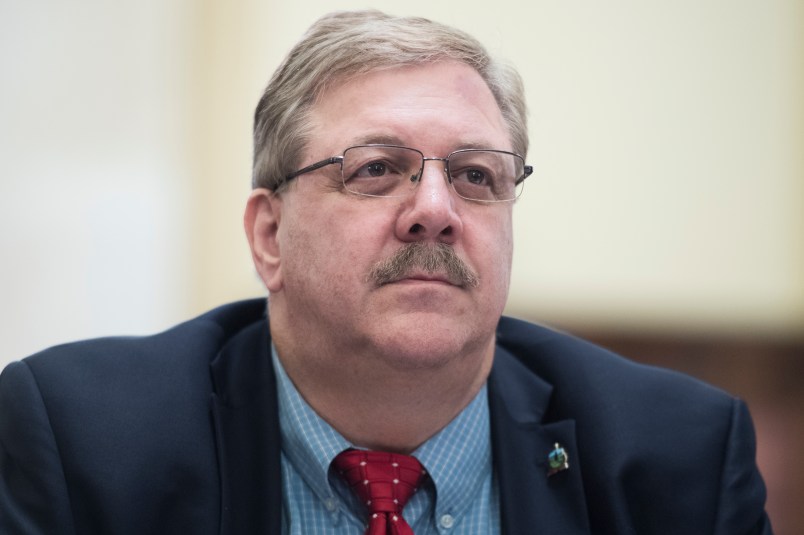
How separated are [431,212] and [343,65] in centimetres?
47

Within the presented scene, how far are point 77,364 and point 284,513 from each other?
1.96 feet

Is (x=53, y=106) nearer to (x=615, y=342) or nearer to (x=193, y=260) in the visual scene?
(x=193, y=260)

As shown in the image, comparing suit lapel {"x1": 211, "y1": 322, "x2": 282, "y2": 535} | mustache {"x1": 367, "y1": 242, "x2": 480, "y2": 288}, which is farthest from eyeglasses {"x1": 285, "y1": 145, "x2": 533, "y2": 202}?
suit lapel {"x1": 211, "y1": 322, "x2": 282, "y2": 535}

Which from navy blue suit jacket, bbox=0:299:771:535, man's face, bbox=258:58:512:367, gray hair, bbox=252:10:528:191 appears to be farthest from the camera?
gray hair, bbox=252:10:528:191

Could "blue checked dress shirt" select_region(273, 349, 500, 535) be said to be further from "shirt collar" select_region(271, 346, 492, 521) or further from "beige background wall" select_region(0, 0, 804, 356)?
"beige background wall" select_region(0, 0, 804, 356)

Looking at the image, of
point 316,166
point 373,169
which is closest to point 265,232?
point 316,166

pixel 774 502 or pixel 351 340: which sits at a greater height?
pixel 351 340

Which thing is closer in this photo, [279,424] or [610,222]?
[279,424]

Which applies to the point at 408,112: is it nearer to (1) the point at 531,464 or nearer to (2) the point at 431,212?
(2) the point at 431,212

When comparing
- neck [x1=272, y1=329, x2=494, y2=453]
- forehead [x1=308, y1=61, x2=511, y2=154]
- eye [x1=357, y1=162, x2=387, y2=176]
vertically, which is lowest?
neck [x1=272, y1=329, x2=494, y2=453]

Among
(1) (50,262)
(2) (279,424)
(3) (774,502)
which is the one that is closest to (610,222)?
(3) (774,502)

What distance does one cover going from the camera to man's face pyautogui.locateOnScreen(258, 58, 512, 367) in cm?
220

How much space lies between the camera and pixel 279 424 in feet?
8.00

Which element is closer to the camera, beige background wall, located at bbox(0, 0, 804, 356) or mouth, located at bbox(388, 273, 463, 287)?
mouth, located at bbox(388, 273, 463, 287)
